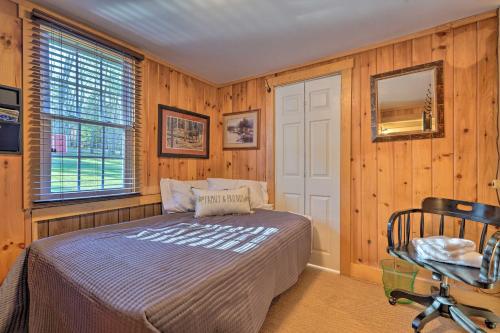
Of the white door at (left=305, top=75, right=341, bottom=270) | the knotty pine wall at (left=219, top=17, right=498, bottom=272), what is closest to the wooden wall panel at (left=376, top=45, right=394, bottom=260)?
the knotty pine wall at (left=219, top=17, right=498, bottom=272)

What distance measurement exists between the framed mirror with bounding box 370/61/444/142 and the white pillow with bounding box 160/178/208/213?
1.96 meters

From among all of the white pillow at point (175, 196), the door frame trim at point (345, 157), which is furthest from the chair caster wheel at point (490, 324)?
the white pillow at point (175, 196)

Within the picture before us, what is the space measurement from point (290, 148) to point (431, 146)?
133 cm

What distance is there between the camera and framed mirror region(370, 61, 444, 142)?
6.77 ft

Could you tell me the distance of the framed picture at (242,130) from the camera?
10.3 ft

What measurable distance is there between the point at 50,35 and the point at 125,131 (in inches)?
34.2

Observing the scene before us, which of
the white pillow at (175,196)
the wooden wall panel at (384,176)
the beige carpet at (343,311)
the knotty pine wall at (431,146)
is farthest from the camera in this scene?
the white pillow at (175,196)

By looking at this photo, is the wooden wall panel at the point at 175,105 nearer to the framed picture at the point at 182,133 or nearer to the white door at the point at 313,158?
the framed picture at the point at 182,133

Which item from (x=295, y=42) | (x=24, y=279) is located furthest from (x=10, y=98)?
(x=295, y=42)

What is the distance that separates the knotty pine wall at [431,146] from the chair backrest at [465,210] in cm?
25

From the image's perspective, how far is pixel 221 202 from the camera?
2447mm

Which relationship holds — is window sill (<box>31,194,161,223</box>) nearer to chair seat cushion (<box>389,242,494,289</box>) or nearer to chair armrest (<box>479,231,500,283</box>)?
chair seat cushion (<box>389,242,494,289</box>)

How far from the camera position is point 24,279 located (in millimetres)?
1500

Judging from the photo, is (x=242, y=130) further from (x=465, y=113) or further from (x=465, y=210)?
(x=465, y=210)
